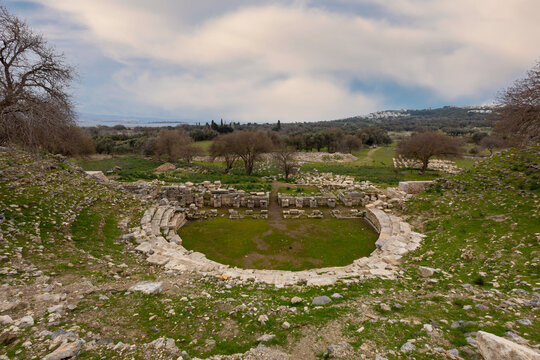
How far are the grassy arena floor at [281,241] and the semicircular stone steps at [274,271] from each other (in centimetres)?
92

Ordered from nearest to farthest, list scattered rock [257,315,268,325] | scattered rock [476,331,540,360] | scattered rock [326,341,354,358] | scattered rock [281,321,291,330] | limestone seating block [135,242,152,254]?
scattered rock [476,331,540,360] → scattered rock [326,341,354,358] → scattered rock [281,321,291,330] → scattered rock [257,315,268,325] → limestone seating block [135,242,152,254]

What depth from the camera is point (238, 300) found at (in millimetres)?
6770

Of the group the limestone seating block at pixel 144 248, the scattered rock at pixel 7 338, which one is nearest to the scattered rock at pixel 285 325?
the scattered rock at pixel 7 338

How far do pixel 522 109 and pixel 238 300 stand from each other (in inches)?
621

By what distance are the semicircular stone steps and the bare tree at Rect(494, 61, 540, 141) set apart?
7357 millimetres

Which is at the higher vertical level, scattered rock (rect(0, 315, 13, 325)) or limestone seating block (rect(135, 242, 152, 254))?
scattered rock (rect(0, 315, 13, 325))

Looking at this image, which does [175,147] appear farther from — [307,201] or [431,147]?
[431,147]

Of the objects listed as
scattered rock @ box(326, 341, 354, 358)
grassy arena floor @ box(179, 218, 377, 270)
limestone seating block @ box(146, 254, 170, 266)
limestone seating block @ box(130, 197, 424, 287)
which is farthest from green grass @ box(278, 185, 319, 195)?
scattered rock @ box(326, 341, 354, 358)

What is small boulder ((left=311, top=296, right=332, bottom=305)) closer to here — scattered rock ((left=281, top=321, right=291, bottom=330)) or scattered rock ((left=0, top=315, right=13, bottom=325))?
scattered rock ((left=281, top=321, right=291, bottom=330))

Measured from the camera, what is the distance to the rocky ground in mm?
4617

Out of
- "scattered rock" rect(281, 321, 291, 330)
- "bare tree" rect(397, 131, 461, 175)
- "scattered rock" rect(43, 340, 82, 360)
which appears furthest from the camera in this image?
"bare tree" rect(397, 131, 461, 175)

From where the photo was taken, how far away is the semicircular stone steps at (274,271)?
30.0 ft

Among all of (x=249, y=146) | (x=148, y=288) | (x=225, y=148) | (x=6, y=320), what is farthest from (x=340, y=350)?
(x=225, y=148)

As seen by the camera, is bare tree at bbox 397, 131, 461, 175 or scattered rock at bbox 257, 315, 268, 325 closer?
scattered rock at bbox 257, 315, 268, 325
